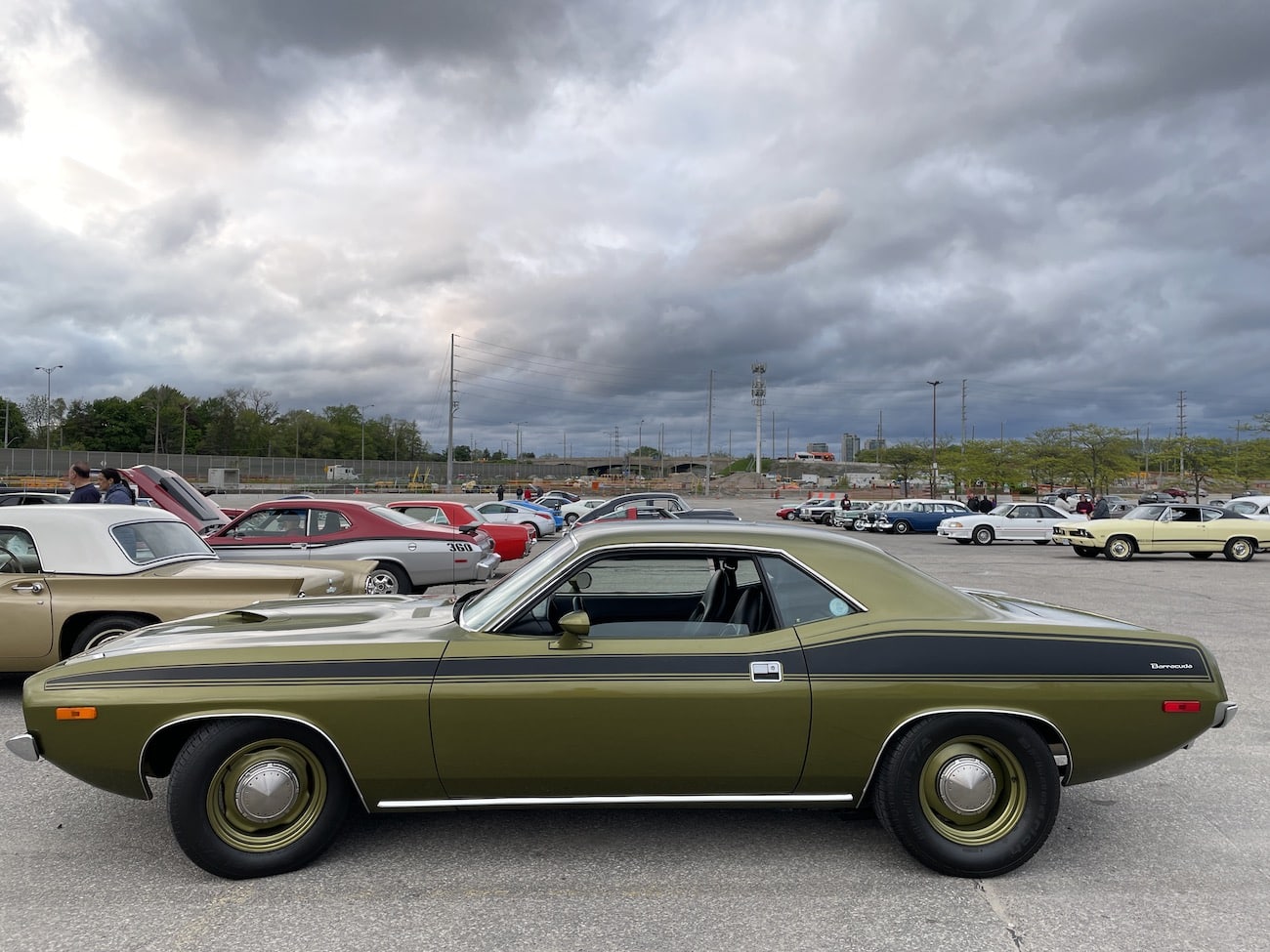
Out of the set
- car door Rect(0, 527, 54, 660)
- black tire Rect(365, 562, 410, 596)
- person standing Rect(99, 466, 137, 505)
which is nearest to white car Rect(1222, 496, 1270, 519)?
black tire Rect(365, 562, 410, 596)

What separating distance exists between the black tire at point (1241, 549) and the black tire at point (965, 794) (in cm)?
2106

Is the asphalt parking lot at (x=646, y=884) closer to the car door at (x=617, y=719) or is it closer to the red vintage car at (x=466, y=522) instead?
the car door at (x=617, y=719)

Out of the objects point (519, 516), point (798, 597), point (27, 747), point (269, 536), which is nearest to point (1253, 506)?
point (519, 516)

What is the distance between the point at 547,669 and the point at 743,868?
3.85 feet

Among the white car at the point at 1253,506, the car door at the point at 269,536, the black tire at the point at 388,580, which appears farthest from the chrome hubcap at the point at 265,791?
the white car at the point at 1253,506

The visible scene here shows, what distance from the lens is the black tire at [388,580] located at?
1083cm

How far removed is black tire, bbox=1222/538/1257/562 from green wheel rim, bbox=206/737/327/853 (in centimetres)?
2296

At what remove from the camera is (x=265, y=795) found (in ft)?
11.4

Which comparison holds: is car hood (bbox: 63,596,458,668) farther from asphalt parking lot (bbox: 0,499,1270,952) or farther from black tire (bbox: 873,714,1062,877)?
black tire (bbox: 873,714,1062,877)

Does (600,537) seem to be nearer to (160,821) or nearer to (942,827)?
(942,827)

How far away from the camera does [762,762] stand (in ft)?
11.5

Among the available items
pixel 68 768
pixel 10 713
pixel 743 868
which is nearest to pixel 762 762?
pixel 743 868

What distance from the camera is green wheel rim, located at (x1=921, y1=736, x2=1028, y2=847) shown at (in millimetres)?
3566

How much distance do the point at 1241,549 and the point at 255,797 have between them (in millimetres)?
23430
